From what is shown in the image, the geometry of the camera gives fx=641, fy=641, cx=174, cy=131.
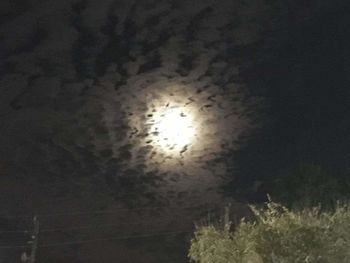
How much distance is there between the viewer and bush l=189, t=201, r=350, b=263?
786 centimetres

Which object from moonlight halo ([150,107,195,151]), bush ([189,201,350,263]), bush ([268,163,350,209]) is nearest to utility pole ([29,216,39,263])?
moonlight halo ([150,107,195,151])

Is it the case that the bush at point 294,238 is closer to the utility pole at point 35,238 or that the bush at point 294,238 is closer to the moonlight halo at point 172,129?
the moonlight halo at point 172,129

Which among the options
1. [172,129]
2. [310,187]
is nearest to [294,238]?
[172,129]

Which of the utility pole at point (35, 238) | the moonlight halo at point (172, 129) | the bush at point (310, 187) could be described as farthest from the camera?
the utility pole at point (35, 238)

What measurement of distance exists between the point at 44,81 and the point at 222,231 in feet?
11.9

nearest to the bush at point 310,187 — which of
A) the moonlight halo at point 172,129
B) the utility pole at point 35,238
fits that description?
the moonlight halo at point 172,129

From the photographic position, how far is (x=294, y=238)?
800 cm

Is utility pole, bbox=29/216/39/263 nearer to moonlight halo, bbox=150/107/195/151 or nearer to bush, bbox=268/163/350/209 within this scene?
moonlight halo, bbox=150/107/195/151

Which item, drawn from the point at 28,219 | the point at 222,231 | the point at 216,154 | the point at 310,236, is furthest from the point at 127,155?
the point at 28,219

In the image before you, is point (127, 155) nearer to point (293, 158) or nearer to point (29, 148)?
point (29, 148)

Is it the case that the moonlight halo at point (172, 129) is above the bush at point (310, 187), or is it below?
above

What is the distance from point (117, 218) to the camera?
15805mm

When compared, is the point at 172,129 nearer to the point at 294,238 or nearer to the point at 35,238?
the point at 294,238

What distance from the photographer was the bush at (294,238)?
7.86 m
